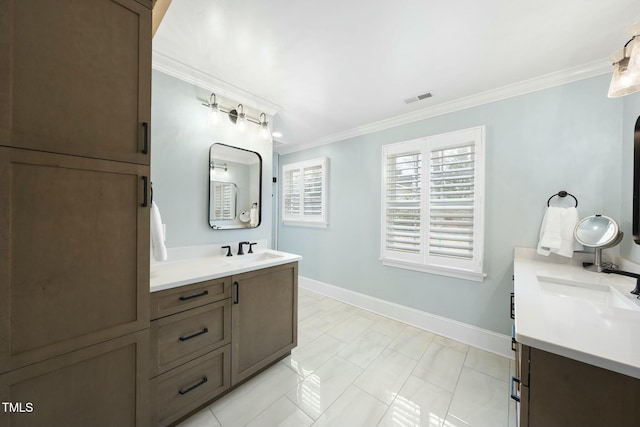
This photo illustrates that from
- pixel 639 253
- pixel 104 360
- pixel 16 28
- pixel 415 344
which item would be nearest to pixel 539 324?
pixel 639 253

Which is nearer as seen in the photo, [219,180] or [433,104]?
[219,180]

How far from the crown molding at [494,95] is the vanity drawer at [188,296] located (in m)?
2.54

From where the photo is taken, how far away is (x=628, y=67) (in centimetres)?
106

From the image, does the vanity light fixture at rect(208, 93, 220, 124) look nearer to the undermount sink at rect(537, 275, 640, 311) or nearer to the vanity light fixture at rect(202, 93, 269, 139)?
the vanity light fixture at rect(202, 93, 269, 139)

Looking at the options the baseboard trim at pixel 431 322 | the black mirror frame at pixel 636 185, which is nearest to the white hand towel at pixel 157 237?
the baseboard trim at pixel 431 322

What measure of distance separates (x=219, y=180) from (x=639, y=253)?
314 centimetres

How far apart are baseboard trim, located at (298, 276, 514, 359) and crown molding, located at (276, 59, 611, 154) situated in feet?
7.37

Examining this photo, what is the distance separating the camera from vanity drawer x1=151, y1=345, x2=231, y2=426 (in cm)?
125

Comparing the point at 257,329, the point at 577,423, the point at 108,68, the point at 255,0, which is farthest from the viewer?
the point at 257,329

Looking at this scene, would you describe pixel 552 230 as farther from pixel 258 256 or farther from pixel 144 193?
pixel 144 193

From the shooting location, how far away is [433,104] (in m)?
2.39

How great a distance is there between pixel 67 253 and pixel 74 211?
17 cm

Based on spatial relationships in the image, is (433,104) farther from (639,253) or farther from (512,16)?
(639,253)

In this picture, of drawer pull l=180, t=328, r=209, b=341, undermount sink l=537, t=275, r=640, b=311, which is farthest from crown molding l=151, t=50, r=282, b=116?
undermount sink l=537, t=275, r=640, b=311
